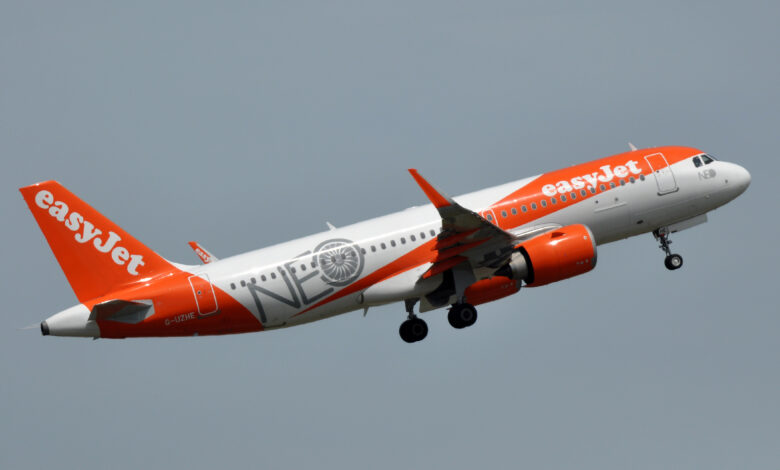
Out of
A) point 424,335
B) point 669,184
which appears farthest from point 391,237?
point 669,184

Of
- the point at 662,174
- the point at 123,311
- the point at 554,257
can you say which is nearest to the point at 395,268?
the point at 554,257

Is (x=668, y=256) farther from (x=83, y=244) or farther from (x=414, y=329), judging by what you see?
(x=83, y=244)

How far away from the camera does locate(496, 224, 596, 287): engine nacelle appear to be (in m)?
56.2

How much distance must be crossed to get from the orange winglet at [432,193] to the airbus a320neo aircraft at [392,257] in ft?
0.28

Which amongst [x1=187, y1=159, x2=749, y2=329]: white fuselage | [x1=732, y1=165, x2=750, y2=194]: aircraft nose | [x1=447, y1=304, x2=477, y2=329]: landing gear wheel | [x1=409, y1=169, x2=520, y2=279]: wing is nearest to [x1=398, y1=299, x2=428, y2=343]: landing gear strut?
[x1=447, y1=304, x2=477, y2=329]: landing gear wheel

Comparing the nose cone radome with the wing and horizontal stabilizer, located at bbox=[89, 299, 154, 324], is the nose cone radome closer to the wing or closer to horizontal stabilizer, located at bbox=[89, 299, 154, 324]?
horizontal stabilizer, located at bbox=[89, 299, 154, 324]

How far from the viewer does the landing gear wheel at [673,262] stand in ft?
206

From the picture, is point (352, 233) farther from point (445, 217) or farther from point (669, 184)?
point (669, 184)

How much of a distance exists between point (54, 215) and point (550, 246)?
21307 millimetres

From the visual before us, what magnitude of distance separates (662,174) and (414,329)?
13712 mm

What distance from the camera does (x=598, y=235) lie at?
59.8 metres

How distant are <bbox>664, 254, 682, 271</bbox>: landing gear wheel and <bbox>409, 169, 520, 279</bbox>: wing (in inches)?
375

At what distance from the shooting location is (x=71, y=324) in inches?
2094

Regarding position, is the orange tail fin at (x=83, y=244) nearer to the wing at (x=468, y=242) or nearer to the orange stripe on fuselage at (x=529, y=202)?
the orange stripe on fuselage at (x=529, y=202)
